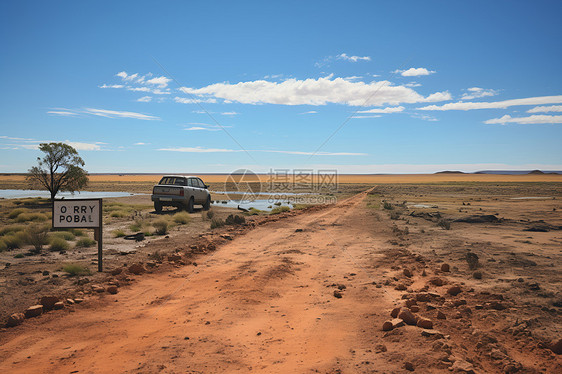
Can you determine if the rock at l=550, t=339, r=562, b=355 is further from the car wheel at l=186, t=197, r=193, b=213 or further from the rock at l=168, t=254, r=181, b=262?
the car wheel at l=186, t=197, r=193, b=213

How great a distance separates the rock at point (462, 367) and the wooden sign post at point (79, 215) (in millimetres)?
7629

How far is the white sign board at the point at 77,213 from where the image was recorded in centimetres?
874

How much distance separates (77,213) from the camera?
893 cm

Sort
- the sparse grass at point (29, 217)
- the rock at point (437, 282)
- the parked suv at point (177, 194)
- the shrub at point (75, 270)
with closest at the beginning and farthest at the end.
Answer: the rock at point (437, 282) < the shrub at point (75, 270) < the sparse grass at point (29, 217) < the parked suv at point (177, 194)

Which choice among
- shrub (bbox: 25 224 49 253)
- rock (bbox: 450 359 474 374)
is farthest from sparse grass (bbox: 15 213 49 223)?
rock (bbox: 450 359 474 374)

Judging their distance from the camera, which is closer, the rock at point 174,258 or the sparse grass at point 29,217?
the rock at point 174,258

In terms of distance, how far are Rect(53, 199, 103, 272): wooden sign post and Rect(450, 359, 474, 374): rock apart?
25.0 feet

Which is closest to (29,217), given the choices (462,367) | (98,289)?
(98,289)

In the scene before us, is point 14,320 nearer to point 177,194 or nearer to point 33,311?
point 33,311

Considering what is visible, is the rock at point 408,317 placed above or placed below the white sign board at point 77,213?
below

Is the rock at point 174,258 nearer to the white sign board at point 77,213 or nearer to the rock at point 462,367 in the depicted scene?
the white sign board at point 77,213

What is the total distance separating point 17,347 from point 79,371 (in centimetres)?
129

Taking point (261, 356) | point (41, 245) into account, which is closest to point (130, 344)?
point (261, 356)

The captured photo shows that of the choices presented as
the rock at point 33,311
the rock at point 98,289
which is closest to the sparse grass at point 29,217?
the rock at point 98,289
